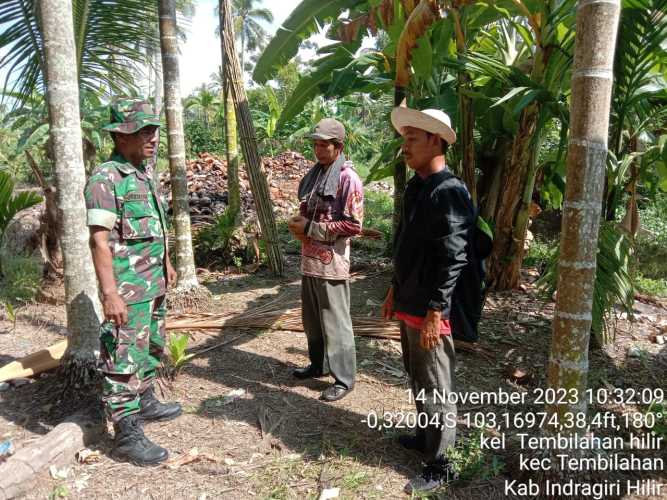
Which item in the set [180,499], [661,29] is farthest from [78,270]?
[661,29]

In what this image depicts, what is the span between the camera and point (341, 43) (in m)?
6.04

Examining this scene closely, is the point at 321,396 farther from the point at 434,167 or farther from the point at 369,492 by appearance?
the point at 434,167

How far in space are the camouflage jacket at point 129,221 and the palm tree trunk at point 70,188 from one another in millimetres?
597

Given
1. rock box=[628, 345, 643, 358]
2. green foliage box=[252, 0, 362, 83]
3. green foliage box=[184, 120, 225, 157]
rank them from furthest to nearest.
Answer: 1. green foliage box=[184, 120, 225, 157]
2. green foliage box=[252, 0, 362, 83]
3. rock box=[628, 345, 643, 358]

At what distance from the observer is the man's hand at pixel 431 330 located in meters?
2.41

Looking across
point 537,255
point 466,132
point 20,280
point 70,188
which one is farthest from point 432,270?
point 537,255

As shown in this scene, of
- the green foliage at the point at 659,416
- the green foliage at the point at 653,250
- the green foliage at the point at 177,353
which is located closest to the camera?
the green foliage at the point at 659,416

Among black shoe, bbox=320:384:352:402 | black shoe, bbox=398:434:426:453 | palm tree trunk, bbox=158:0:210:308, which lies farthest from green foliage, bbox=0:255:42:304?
black shoe, bbox=398:434:426:453

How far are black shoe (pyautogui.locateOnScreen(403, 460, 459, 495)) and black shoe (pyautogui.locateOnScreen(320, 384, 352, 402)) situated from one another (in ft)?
3.20

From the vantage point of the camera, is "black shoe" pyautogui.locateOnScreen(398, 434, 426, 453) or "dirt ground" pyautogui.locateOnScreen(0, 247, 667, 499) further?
"black shoe" pyautogui.locateOnScreen(398, 434, 426, 453)

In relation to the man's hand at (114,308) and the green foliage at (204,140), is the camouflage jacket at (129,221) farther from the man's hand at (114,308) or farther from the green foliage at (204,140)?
the green foliage at (204,140)

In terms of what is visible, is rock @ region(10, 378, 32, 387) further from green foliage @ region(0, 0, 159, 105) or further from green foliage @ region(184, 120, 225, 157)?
green foliage @ region(184, 120, 225, 157)

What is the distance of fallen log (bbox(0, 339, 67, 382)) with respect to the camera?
3.58 m

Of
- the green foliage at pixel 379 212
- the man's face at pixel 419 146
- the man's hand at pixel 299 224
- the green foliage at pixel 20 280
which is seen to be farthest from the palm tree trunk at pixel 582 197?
the green foliage at pixel 20 280
